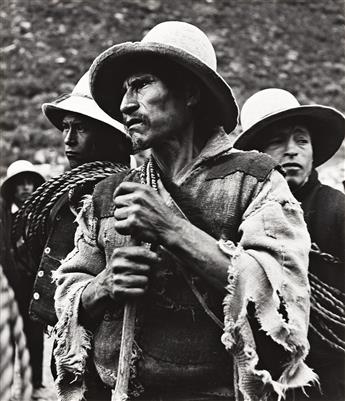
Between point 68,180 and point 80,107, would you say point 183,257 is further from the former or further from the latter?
point 80,107

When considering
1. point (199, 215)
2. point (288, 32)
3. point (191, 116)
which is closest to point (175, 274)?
point (199, 215)

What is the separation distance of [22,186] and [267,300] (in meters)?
4.56

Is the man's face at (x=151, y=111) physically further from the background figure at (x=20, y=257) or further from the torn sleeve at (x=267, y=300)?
the background figure at (x=20, y=257)

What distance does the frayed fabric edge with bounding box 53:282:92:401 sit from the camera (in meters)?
2.54

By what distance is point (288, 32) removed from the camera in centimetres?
1772

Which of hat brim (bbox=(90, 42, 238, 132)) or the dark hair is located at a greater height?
hat brim (bbox=(90, 42, 238, 132))

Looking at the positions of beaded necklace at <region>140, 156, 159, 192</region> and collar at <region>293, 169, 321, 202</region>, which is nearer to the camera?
beaded necklace at <region>140, 156, 159, 192</region>

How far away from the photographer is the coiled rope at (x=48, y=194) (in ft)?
11.9

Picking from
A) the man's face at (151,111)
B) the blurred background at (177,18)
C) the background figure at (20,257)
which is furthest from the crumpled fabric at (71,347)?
A: the blurred background at (177,18)

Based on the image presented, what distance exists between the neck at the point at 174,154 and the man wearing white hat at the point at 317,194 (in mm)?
1089

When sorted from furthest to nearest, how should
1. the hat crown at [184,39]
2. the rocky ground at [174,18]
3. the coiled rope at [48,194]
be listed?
the rocky ground at [174,18]
the coiled rope at [48,194]
the hat crown at [184,39]

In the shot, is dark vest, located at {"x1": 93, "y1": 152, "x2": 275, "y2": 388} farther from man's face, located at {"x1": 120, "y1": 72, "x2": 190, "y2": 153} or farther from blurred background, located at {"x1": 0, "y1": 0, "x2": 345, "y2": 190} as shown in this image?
blurred background, located at {"x1": 0, "y1": 0, "x2": 345, "y2": 190}

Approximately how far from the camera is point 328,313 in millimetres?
3414

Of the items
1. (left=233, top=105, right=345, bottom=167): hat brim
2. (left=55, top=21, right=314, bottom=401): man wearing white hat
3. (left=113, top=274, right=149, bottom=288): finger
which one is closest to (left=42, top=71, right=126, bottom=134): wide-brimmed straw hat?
(left=233, top=105, right=345, bottom=167): hat brim
